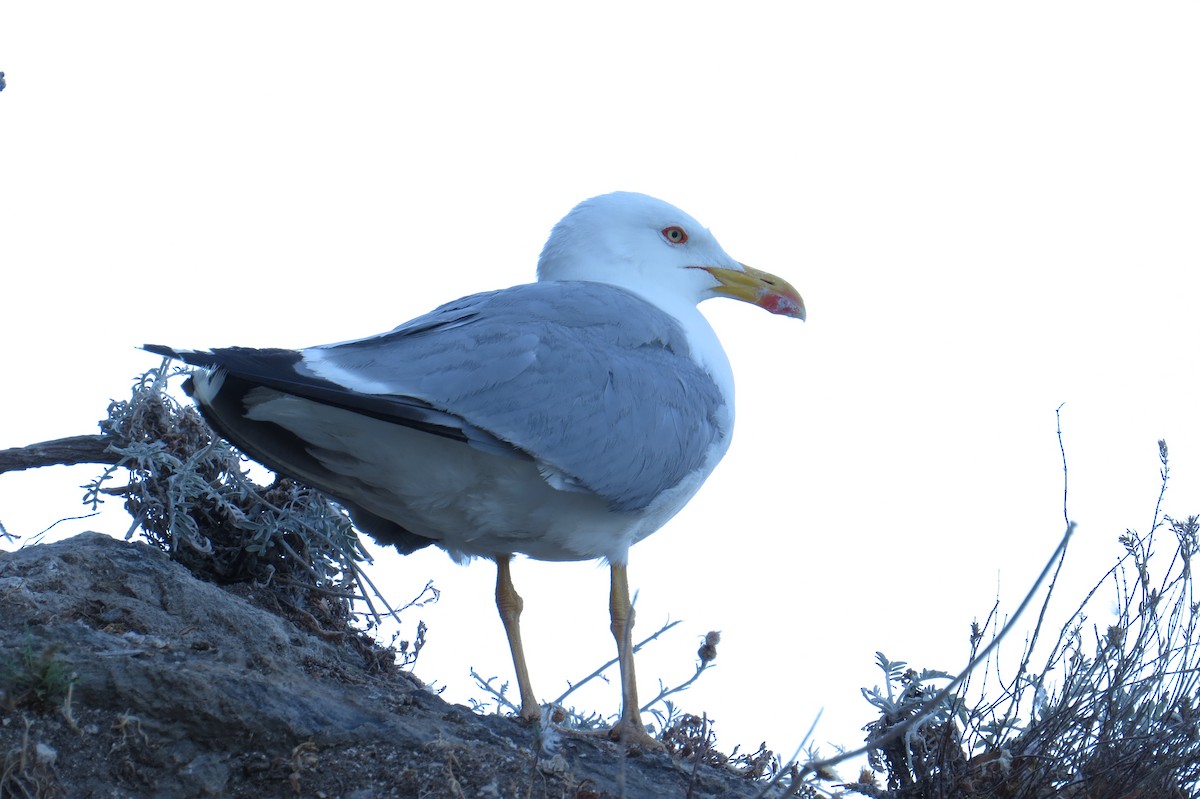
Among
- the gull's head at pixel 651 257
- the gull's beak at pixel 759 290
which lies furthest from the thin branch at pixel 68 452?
the gull's beak at pixel 759 290

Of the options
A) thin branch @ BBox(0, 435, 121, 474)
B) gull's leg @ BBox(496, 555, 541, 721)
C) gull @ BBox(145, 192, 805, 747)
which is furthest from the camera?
gull's leg @ BBox(496, 555, 541, 721)

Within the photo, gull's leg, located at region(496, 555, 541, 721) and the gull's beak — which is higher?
the gull's beak

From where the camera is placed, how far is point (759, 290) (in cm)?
592

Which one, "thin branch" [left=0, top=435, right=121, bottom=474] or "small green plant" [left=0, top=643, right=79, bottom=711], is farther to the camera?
"thin branch" [left=0, top=435, right=121, bottom=474]

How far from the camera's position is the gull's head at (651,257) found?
5625 mm

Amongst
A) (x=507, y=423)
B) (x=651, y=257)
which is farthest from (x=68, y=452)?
(x=651, y=257)

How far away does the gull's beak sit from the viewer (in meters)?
5.89

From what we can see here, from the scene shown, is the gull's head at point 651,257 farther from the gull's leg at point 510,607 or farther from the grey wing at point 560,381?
the gull's leg at point 510,607

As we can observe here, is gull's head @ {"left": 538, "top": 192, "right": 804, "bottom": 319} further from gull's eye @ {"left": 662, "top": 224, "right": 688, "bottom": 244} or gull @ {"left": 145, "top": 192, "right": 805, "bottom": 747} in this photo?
gull @ {"left": 145, "top": 192, "right": 805, "bottom": 747}

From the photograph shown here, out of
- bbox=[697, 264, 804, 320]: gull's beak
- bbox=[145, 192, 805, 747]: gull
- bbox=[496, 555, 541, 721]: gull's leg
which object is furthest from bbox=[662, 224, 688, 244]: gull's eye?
bbox=[496, 555, 541, 721]: gull's leg

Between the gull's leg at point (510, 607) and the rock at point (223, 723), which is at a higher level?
the gull's leg at point (510, 607)

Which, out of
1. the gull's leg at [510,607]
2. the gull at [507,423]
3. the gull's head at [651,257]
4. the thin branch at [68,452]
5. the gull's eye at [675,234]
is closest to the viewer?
the gull at [507,423]

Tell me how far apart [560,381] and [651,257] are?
1.70 m

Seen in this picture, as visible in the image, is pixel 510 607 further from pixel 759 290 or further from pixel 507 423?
pixel 759 290
